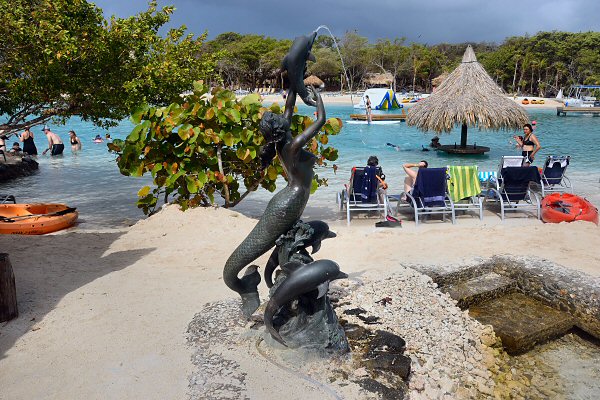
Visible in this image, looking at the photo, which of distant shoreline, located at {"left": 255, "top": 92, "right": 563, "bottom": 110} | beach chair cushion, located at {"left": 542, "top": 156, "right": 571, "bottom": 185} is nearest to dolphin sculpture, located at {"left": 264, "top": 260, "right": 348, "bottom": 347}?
beach chair cushion, located at {"left": 542, "top": 156, "right": 571, "bottom": 185}

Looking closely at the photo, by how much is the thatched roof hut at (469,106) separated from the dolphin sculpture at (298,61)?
12491mm

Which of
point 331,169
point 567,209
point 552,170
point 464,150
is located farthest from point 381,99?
point 567,209

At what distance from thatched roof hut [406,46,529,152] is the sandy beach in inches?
297

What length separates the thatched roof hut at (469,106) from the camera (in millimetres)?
15055

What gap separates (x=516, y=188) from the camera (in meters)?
8.48

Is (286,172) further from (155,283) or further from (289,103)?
(155,283)

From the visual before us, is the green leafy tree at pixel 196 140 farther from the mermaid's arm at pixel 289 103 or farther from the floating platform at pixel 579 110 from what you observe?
the floating platform at pixel 579 110

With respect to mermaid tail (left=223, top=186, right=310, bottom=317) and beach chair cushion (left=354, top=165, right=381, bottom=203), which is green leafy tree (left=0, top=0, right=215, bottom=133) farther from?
mermaid tail (left=223, top=186, right=310, bottom=317)

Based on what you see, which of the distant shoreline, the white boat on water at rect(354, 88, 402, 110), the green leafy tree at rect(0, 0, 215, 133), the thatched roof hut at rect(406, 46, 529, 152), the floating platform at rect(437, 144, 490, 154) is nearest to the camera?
the green leafy tree at rect(0, 0, 215, 133)

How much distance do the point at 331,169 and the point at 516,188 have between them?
275 inches

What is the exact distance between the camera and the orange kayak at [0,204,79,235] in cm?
745

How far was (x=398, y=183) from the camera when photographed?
12695 mm

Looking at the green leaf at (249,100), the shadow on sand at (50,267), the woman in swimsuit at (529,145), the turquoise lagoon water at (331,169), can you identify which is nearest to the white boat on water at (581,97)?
the turquoise lagoon water at (331,169)

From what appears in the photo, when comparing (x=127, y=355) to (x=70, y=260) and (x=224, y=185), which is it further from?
(x=224, y=185)
